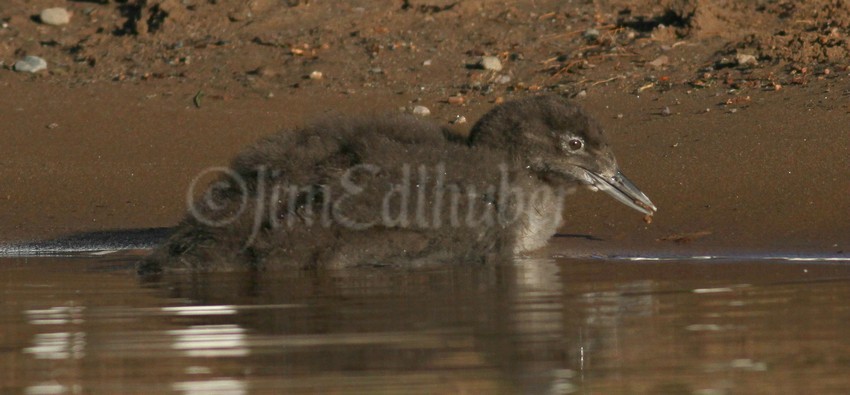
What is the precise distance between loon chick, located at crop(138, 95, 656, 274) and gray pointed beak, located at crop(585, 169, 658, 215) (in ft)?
1.98

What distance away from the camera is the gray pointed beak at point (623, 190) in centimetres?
869

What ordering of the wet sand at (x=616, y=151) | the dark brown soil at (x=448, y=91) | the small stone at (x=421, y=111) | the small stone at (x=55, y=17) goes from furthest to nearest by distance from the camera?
the small stone at (x=55, y=17), the small stone at (x=421, y=111), the dark brown soil at (x=448, y=91), the wet sand at (x=616, y=151)

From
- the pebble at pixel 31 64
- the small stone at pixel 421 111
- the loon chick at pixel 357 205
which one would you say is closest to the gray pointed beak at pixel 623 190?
the loon chick at pixel 357 205

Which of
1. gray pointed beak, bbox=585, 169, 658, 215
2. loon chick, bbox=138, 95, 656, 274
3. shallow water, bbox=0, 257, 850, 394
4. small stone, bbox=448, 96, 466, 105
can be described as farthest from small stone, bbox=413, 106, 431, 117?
shallow water, bbox=0, 257, 850, 394

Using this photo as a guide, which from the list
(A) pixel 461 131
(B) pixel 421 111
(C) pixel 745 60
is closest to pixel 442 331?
(A) pixel 461 131

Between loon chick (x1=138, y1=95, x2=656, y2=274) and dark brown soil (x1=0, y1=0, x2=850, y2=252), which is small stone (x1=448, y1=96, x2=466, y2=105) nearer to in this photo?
dark brown soil (x1=0, y1=0, x2=850, y2=252)

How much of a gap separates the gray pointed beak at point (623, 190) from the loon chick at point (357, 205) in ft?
1.98

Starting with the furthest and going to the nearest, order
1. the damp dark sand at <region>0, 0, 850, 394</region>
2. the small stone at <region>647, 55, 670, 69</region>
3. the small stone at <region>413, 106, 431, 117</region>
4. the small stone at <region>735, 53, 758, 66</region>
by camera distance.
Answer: the small stone at <region>647, 55, 670, 69</region> < the small stone at <region>735, 53, 758, 66</region> < the small stone at <region>413, 106, 431, 117</region> < the damp dark sand at <region>0, 0, 850, 394</region>

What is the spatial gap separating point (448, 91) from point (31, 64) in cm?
369

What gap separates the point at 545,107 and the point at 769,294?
2.49 meters

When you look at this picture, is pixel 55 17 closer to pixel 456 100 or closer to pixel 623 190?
pixel 456 100

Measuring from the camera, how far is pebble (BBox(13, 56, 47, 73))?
1292 centimetres

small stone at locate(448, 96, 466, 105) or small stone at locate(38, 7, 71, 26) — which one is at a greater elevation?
small stone at locate(38, 7, 71, 26)

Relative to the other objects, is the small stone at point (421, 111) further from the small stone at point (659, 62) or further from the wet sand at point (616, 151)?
the small stone at point (659, 62)
